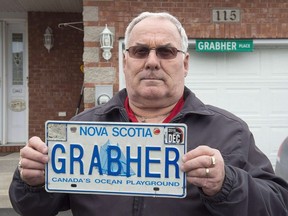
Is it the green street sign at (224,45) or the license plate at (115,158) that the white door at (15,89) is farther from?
the license plate at (115,158)

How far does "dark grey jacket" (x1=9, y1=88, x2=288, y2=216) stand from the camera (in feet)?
5.16

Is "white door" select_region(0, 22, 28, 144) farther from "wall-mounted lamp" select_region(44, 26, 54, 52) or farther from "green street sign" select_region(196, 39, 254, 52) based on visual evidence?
"green street sign" select_region(196, 39, 254, 52)

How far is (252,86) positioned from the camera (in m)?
7.04

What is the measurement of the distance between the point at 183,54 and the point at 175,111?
10.7 inches

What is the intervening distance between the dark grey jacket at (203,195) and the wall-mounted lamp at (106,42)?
4501 mm

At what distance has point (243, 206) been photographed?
151 centimetres

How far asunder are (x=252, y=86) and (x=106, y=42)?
105 inches

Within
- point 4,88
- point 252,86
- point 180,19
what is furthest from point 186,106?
point 4,88

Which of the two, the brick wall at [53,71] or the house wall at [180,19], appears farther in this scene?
the brick wall at [53,71]

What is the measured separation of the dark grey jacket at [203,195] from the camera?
1574mm

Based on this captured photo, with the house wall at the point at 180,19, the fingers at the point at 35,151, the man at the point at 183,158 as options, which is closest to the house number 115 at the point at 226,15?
the house wall at the point at 180,19

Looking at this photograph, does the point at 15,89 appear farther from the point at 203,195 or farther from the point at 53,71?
the point at 203,195

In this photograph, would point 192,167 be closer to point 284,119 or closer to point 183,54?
point 183,54

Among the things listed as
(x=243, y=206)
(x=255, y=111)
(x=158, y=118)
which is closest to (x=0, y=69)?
(x=255, y=111)
